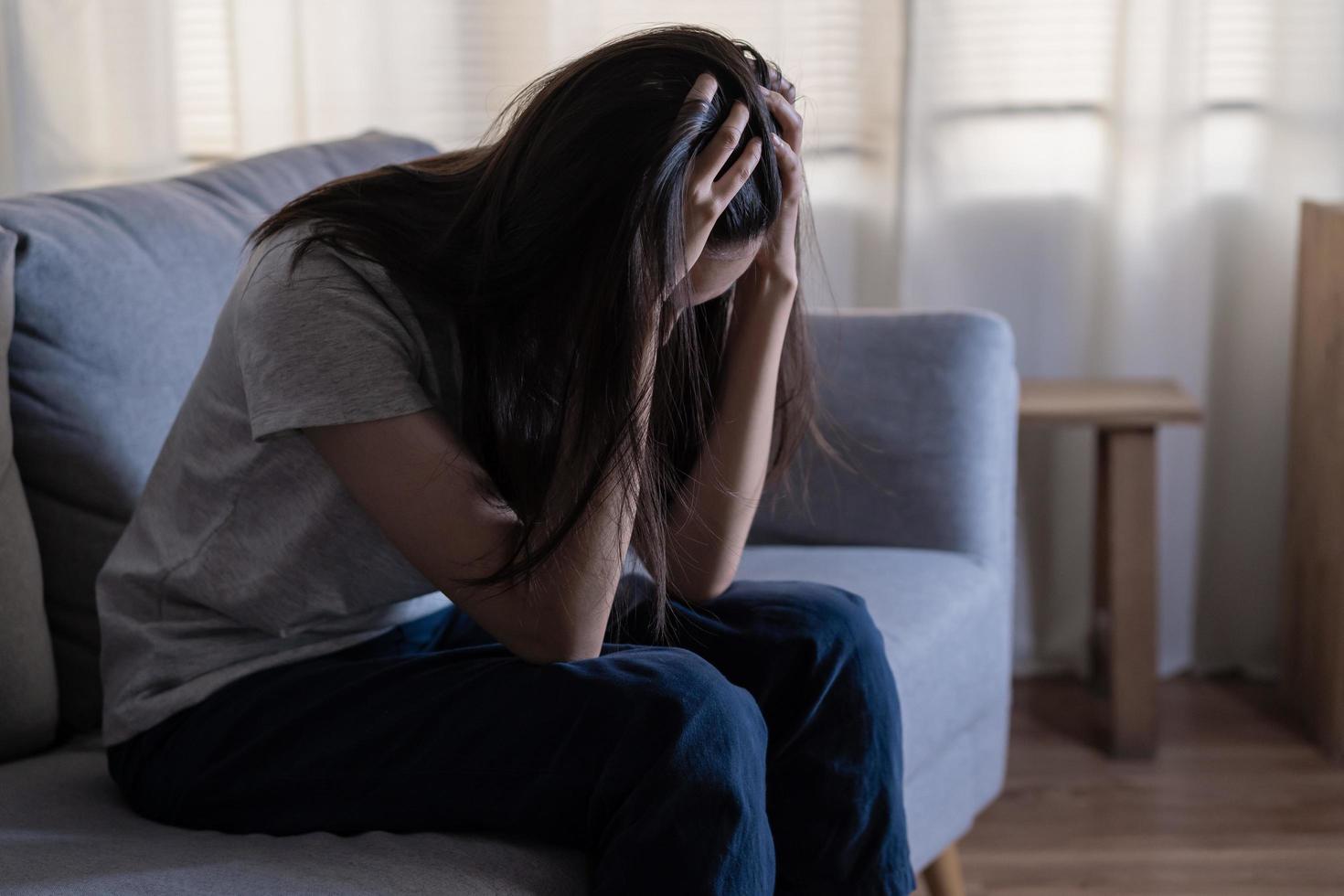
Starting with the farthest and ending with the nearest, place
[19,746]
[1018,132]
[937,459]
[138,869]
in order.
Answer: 1. [1018,132]
2. [937,459]
3. [19,746]
4. [138,869]

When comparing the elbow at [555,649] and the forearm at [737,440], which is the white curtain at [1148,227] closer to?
the forearm at [737,440]

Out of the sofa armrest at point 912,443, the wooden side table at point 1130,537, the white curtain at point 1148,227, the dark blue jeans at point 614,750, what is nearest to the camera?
the dark blue jeans at point 614,750

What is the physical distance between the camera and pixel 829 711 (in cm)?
97

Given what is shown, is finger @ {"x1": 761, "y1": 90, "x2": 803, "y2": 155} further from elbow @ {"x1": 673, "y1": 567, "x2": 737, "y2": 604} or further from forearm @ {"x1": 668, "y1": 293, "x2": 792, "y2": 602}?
elbow @ {"x1": 673, "y1": 567, "x2": 737, "y2": 604}

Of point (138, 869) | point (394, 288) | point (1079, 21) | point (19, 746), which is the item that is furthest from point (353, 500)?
point (1079, 21)

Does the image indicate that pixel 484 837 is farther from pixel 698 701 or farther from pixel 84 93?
pixel 84 93

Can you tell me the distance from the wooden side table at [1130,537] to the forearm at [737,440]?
0.82 m

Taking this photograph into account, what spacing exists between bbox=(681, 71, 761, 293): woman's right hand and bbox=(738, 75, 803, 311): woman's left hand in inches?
2.4

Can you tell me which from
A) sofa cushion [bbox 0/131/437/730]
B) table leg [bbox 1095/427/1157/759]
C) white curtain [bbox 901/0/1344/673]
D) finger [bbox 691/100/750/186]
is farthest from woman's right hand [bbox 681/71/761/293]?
white curtain [bbox 901/0/1344/673]

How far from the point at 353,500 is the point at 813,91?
1.35m

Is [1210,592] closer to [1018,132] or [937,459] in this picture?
[1018,132]

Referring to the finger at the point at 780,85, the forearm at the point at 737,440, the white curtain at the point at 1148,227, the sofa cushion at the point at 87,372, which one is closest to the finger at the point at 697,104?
the finger at the point at 780,85

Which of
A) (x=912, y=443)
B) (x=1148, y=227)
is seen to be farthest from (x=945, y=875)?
(x=1148, y=227)

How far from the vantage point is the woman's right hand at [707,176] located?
0.84 metres
